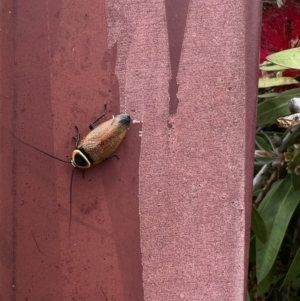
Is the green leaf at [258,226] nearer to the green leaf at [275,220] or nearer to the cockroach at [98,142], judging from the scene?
the green leaf at [275,220]

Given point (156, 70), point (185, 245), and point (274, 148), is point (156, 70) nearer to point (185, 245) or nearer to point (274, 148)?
point (185, 245)

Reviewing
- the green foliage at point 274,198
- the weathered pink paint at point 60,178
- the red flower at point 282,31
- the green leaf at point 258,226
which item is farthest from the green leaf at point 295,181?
the weathered pink paint at point 60,178

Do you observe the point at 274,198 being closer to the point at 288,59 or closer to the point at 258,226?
the point at 258,226

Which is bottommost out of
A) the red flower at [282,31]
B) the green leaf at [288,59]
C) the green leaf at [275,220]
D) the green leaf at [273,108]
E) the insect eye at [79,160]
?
the green leaf at [275,220]

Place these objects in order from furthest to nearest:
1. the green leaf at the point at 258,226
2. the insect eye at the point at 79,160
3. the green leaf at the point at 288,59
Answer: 1. the green leaf at the point at 258,226
2. the green leaf at the point at 288,59
3. the insect eye at the point at 79,160

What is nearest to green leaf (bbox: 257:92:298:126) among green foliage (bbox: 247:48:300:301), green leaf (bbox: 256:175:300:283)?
green foliage (bbox: 247:48:300:301)

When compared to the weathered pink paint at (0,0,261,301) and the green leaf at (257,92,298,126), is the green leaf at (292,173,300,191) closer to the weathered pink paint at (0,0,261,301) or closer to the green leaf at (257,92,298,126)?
the green leaf at (257,92,298,126)

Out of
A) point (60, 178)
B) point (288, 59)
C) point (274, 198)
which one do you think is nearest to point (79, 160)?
point (60, 178)
